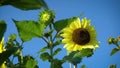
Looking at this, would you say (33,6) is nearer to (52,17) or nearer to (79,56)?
(79,56)


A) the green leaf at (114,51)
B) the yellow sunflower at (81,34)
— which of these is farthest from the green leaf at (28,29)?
the green leaf at (114,51)

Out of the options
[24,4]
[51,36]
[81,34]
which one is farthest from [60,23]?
[24,4]

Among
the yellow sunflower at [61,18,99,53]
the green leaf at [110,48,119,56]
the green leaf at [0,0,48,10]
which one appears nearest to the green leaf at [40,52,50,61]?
the yellow sunflower at [61,18,99,53]

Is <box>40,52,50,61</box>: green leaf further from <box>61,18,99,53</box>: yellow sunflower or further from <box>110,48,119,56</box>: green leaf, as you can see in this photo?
<box>110,48,119,56</box>: green leaf

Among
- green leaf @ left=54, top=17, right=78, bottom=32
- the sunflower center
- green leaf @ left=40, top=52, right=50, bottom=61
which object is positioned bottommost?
green leaf @ left=40, top=52, right=50, bottom=61

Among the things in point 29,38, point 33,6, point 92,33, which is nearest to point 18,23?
point 29,38

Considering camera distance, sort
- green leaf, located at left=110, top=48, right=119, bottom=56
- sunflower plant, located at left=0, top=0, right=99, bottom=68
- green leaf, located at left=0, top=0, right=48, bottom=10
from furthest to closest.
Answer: green leaf, located at left=110, top=48, right=119, bottom=56 → sunflower plant, located at left=0, top=0, right=99, bottom=68 → green leaf, located at left=0, top=0, right=48, bottom=10
